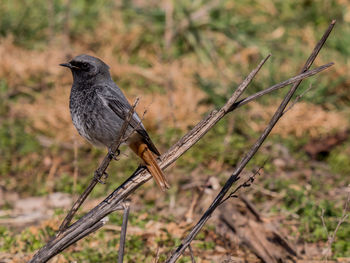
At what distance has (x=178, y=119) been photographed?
7.10m

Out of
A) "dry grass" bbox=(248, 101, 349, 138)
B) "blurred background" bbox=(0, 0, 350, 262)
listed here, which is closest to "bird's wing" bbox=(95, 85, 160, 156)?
"blurred background" bbox=(0, 0, 350, 262)

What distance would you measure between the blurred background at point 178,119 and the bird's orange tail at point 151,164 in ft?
1.65

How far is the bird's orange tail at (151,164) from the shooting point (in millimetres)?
3285

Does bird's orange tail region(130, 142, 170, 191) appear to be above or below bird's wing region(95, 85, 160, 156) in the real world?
below

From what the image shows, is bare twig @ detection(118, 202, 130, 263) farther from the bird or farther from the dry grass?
the dry grass

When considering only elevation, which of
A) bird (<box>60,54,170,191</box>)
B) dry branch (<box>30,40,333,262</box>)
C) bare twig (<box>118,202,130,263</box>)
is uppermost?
bird (<box>60,54,170,191</box>)

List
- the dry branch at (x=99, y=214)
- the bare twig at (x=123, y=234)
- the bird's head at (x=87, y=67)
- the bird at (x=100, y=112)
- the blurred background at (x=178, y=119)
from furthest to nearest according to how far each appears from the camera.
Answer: the blurred background at (x=178, y=119) < the bird's head at (x=87, y=67) < the bird at (x=100, y=112) < the dry branch at (x=99, y=214) < the bare twig at (x=123, y=234)

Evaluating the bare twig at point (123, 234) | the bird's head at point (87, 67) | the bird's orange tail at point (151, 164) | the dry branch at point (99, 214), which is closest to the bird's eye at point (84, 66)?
the bird's head at point (87, 67)

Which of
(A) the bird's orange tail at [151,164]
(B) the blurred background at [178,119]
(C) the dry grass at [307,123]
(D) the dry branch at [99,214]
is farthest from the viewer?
(C) the dry grass at [307,123]

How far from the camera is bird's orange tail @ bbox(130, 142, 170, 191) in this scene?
10.8 feet

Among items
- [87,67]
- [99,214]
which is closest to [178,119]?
[87,67]

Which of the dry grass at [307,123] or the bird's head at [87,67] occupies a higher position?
the bird's head at [87,67]

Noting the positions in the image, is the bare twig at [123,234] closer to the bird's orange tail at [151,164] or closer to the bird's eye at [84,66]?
the bird's orange tail at [151,164]

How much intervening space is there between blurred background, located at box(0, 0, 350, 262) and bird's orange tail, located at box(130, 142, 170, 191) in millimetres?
503
